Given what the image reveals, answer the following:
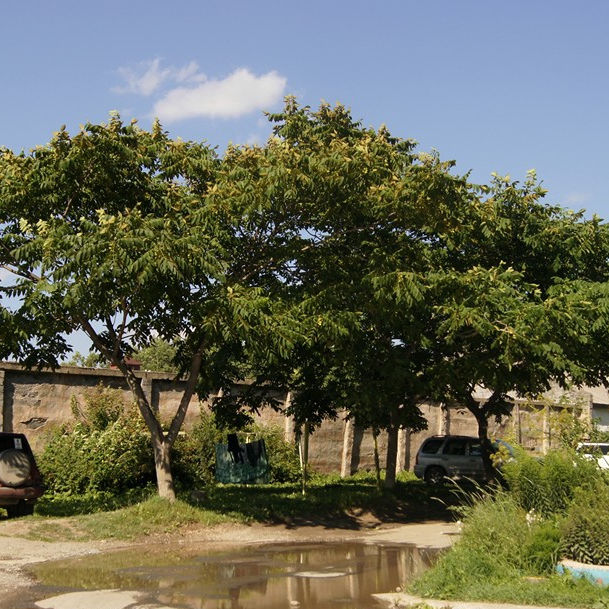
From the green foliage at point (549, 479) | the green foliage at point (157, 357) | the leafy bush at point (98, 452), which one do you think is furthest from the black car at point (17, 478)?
the green foliage at point (157, 357)

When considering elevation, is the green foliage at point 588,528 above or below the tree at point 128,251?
below

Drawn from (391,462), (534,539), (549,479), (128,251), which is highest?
(128,251)

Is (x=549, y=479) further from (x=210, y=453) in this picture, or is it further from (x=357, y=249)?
(x=210, y=453)

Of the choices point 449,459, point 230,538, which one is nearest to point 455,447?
point 449,459

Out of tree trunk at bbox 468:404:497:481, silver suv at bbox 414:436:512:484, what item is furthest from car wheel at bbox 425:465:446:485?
tree trunk at bbox 468:404:497:481

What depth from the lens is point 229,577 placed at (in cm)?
1246

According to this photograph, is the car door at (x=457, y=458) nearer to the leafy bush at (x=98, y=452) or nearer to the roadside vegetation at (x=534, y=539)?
the leafy bush at (x=98, y=452)

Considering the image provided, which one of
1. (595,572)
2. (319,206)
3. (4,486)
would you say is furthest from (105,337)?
(595,572)

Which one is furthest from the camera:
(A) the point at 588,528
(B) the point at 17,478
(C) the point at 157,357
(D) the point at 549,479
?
(C) the point at 157,357

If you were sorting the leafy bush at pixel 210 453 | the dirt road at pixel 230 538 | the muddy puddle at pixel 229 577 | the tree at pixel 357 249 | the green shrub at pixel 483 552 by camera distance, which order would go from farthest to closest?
the leafy bush at pixel 210 453 < the tree at pixel 357 249 < the dirt road at pixel 230 538 < the muddy puddle at pixel 229 577 < the green shrub at pixel 483 552

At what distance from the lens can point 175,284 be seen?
15656 millimetres

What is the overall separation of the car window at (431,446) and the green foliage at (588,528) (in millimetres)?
18076

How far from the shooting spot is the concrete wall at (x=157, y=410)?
2128 cm

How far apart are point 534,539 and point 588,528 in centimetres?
67
